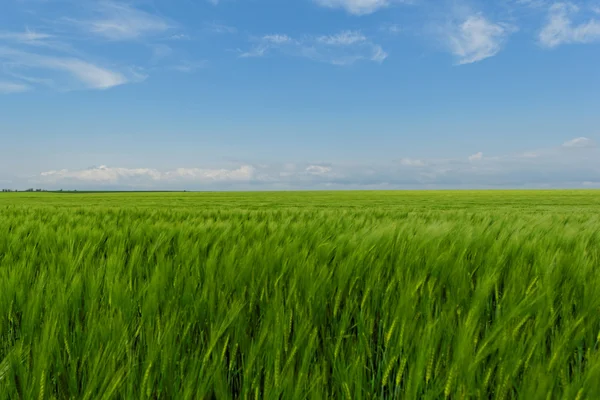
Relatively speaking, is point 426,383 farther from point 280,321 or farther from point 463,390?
point 280,321

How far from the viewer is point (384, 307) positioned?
4.21 ft

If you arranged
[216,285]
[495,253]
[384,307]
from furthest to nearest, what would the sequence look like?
1. [495,253]
2. [216,285]
3. [384,307]

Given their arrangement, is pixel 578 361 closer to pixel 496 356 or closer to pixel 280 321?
pixel 496 356

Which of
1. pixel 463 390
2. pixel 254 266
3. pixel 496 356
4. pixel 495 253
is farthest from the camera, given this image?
pixel 495 253

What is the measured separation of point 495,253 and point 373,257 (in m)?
0.67

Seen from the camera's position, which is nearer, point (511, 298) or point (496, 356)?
point (496, 356)

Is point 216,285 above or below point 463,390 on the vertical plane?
above

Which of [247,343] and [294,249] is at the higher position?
[294,249]

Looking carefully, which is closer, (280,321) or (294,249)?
(280,321)

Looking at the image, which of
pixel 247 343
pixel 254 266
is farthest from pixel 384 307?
pixel 254 266

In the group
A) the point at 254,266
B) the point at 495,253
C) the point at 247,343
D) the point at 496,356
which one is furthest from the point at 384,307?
the point at 495,253

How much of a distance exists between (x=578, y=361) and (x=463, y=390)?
1.49 ft

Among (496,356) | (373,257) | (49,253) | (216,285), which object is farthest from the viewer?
(49,253)

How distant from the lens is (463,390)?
89cm
